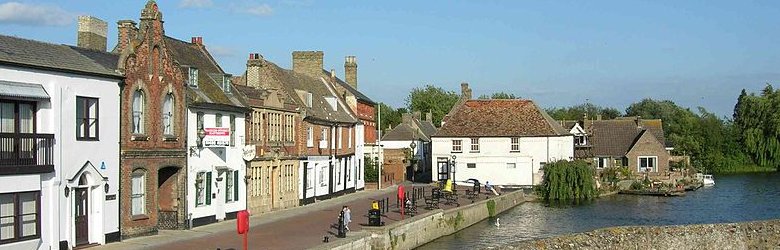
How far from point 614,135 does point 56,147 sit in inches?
2793

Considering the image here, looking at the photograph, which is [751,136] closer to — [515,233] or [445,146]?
[445,146]

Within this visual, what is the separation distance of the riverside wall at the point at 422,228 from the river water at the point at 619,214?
0.46m

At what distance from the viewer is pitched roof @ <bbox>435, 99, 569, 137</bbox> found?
72438 millimetres

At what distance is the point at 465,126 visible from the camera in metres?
73.9

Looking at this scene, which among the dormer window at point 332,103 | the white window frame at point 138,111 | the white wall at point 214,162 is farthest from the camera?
the dormer window at point 332,103

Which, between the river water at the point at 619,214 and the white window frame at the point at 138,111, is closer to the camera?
the white window frame at the point at 138,111

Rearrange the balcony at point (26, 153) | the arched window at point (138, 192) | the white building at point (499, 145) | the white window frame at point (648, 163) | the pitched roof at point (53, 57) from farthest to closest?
the white window frame at point (648, 163) < the white building at point (499, 145) < the arched window at point (138, 192) < the pitched roof at point (53, 57) < the balcony at point (26, 153)

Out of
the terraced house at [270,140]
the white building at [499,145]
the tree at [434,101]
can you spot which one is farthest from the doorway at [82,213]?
the tree at [434,101]

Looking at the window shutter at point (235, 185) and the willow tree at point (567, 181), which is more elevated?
the window shutter at point (235, 185)

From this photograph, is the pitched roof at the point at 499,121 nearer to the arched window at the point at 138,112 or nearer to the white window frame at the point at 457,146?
the white window frame at the point at 457,146

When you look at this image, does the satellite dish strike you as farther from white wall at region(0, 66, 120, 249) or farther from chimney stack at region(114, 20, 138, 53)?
white wall at region(0, 66, 120, 249)

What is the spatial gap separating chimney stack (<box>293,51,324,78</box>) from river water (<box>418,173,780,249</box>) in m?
16.8

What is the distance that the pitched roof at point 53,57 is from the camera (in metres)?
24.9

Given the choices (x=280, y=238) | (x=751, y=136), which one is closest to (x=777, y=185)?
(x=751, y=136)
